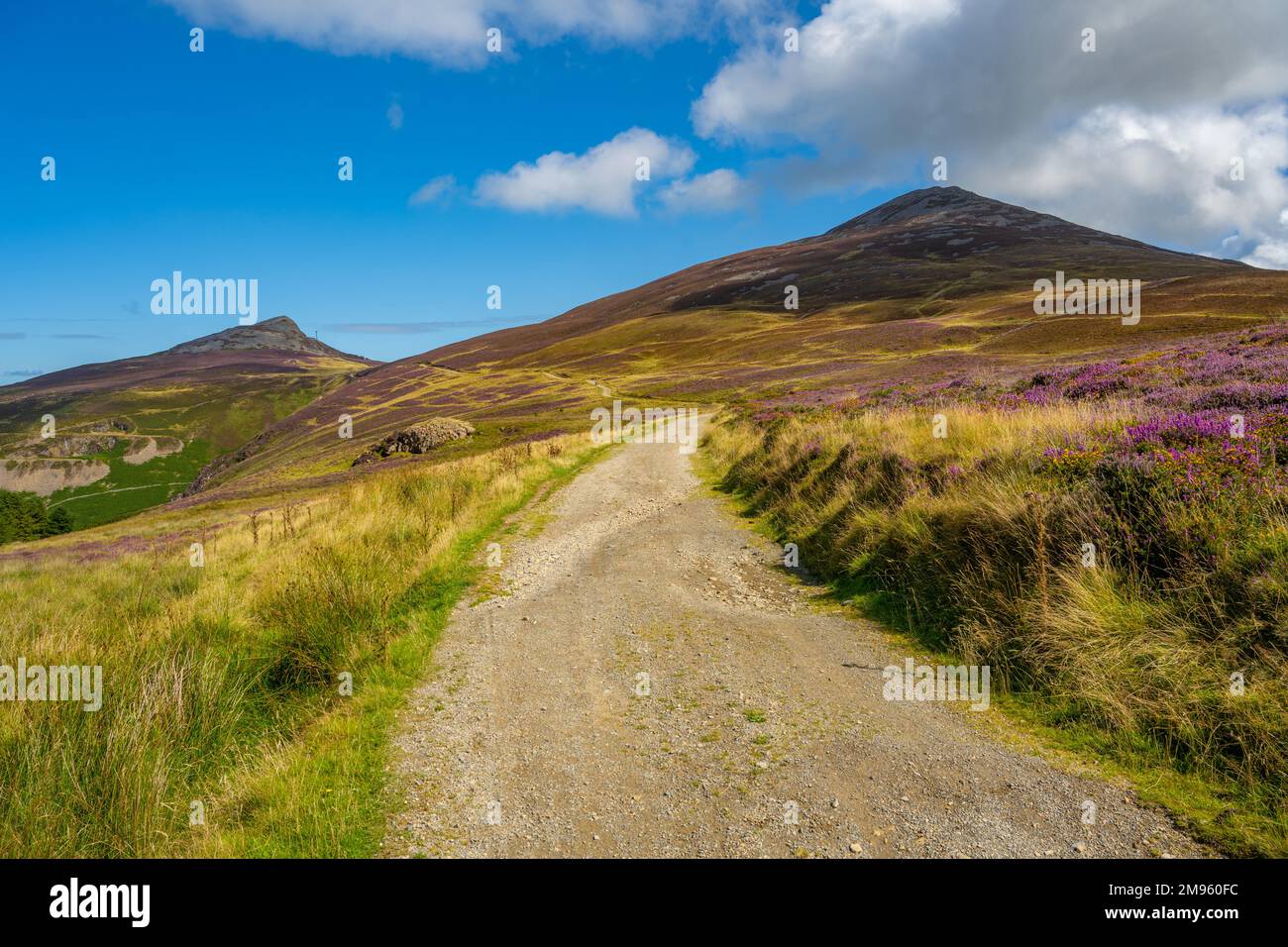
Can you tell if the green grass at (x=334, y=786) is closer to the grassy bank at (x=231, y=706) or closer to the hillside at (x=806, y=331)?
the grassy bank at (x=231, y=706)

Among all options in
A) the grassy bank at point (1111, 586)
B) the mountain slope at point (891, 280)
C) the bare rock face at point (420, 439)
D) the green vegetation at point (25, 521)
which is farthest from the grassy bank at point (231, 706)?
the mountain slope at point (891, 280)

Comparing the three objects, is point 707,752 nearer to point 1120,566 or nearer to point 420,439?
point 1120,566

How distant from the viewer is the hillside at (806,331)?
55688mm

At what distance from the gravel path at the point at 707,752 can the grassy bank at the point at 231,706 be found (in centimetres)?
49

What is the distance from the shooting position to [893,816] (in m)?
4.00

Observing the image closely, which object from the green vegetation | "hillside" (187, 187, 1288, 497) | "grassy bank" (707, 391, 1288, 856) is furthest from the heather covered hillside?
the green vegetation

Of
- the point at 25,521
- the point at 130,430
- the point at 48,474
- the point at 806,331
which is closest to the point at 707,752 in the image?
the point at 25,521

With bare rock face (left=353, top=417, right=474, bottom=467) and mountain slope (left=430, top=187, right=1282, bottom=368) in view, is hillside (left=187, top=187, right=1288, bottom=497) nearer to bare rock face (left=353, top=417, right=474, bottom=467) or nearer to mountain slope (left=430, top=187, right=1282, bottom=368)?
mountain slope (left=430, top=187, right=1282, bottom=368)

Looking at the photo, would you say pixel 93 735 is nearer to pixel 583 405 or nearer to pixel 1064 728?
pixel 1064 728

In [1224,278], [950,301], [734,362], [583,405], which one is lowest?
[583,405]
